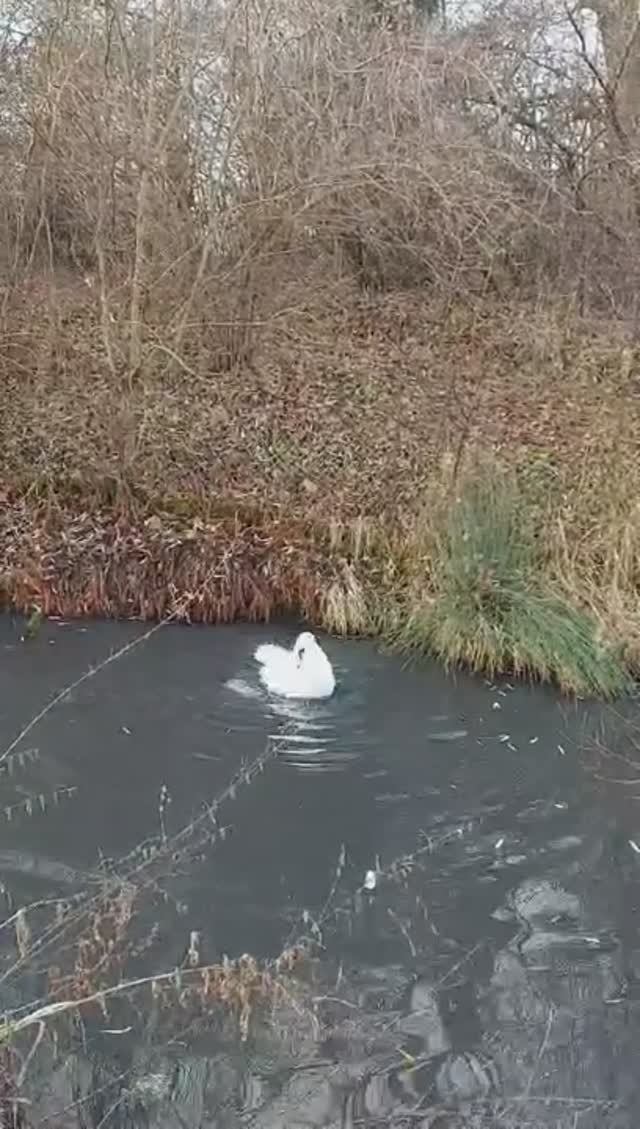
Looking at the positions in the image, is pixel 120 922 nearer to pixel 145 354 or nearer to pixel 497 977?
pixel 497 977

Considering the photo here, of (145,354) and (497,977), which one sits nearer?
(497,977)

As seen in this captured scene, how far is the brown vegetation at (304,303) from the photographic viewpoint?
8.05 meters

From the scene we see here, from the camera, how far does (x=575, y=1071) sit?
4.12 m

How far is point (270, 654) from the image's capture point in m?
7.02

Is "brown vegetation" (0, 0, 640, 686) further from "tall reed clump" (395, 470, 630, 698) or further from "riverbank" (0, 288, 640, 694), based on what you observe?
"tall reed clump" (395, 470, 630, 698)

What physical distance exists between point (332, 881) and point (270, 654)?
209 cm

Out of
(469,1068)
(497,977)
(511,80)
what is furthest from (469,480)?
(511,80)

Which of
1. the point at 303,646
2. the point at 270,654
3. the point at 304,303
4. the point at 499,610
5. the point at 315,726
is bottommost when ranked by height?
the point at 315,726

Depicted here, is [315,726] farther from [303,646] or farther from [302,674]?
[303,646]

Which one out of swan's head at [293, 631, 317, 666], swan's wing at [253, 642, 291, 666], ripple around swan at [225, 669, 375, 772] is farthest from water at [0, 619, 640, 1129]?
swan's head at [293, 631, 317, 666]

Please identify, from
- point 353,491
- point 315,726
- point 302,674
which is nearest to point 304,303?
point 353,491

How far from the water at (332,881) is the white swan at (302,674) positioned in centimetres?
9

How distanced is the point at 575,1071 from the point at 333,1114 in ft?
2.95

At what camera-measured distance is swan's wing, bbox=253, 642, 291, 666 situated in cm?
695
